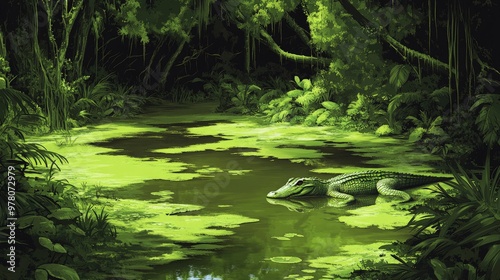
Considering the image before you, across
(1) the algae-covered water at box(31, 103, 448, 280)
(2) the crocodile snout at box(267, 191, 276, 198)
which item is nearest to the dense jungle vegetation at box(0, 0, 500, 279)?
(1) the algae-covered water at box(31, 103, 448, 280)

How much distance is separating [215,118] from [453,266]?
1478cm

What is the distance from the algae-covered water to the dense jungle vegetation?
375mm

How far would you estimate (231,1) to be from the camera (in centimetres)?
2214

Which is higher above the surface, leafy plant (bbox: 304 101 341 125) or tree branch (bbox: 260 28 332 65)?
tree branch (bbox: 260 28 332 65)

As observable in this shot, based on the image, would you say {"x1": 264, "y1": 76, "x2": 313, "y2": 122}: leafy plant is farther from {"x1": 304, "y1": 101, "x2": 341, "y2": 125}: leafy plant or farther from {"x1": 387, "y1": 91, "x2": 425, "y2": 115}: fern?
{"x1": 387, "y1": 91, "x2": 425, "y2": 115}: fern

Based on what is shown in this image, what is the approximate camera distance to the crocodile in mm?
11711

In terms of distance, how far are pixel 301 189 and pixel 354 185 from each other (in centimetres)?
61

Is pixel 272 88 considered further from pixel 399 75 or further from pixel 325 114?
pixel 399 75

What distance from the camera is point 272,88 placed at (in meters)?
25.6

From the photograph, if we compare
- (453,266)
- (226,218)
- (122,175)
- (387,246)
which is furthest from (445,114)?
(453,266)

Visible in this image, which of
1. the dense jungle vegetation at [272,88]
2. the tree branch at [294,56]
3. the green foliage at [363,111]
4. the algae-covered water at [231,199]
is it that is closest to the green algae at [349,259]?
the algae-covered water at [231,199]

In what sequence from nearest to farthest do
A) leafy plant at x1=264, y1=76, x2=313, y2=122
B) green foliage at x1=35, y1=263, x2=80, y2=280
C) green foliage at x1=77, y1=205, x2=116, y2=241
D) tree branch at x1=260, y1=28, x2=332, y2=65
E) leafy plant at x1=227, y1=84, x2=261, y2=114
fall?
green foliage at x1=35, y1=263, x2=80, y2=280
green foliage at x1=77, y1=205, x2=116, y2=241
leafy plant at x1=264, y1=76, x2=313, y2=122
tree branch at x1=260, y1=28, x2=332, y2=65
leafy plant at x1=227, y1=84, x2=261, y2=114

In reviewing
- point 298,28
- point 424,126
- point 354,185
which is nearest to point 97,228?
point 354,185

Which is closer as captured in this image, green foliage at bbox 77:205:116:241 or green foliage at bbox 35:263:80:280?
green foliage at bbox 35:263:80:280
